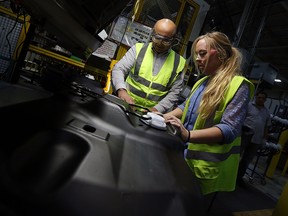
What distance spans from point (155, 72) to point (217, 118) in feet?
2.88

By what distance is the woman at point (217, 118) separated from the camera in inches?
40.9

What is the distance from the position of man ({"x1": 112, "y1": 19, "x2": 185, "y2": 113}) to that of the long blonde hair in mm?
627

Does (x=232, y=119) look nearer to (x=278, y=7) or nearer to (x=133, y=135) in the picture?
(x=133, y=135)

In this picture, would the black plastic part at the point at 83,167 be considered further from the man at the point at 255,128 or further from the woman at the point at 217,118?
the man at the point at 255,128

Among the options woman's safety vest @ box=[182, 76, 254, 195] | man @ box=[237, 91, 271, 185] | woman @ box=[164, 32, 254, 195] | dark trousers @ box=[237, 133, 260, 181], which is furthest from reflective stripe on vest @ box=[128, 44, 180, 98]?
dark trousers @ box=[237, 133, 260, 181]

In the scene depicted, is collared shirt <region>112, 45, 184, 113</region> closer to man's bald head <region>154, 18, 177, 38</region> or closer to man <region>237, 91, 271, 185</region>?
man's bald head <region>154, 18, 177, 38</region>

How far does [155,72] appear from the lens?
6.18ft

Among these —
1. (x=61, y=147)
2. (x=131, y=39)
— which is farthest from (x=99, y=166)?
(x=131, y=39)

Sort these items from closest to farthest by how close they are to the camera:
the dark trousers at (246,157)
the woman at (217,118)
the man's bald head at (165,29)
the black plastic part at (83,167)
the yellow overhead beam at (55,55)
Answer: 1. the black plastic part at (83,167)
2. the woman at (217,118)
3. the man's bald head at (165,29)
4. the yellow overhead beam at (55,55)
5. the dark trousers at (246,157)

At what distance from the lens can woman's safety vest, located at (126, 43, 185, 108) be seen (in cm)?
185

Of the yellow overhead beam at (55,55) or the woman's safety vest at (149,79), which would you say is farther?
the yellow overhead beam at (55,55)

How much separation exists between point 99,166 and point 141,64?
58.3 inches

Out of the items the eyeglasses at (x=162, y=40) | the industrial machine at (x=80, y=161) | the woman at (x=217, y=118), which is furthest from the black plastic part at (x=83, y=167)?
the eyeglasses at (x=162, y=40)

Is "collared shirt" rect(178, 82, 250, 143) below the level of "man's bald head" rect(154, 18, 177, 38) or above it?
below
